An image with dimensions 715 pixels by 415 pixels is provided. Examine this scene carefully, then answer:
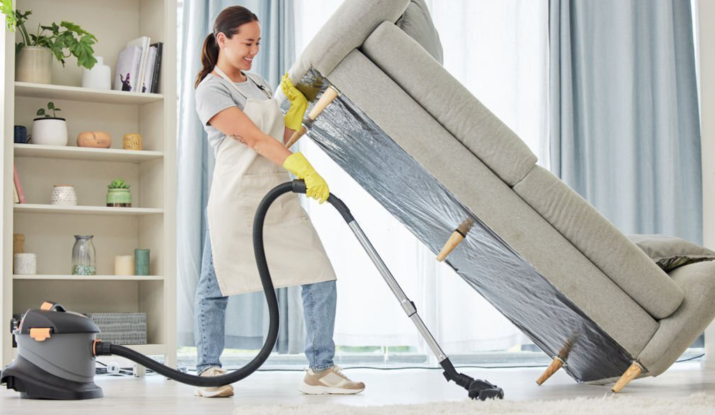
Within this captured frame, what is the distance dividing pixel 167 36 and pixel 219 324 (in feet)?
4.83

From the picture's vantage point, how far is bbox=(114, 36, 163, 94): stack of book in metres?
3.39

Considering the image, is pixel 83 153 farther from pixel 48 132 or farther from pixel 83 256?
pixel 83 256

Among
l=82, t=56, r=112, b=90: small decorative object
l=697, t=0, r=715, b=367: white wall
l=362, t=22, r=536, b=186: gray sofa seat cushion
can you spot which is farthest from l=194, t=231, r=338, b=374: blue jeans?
l=697, t=0, r=715, b=367: white wall

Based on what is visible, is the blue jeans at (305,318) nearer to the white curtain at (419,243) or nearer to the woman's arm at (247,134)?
the woman's arm at (247,134)

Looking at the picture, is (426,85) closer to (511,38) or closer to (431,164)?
(431,164)

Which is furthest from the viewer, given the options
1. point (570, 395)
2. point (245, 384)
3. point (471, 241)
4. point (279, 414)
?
point (245, 384)

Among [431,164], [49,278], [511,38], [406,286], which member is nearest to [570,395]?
[431,164]

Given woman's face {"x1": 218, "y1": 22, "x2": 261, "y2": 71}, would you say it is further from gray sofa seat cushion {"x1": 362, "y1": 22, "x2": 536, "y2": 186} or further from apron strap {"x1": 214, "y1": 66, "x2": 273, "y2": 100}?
gray sofa seat cushion {"x1": 362, "y1": 22, "x2": 536, "y2": 186}

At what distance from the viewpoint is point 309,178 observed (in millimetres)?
2078

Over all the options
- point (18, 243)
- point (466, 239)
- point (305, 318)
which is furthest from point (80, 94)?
point (466, 239)

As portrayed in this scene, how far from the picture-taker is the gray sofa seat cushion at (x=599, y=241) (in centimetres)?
185

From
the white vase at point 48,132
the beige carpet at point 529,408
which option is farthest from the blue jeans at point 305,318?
the white vase at point 48,132

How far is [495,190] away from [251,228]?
798mm

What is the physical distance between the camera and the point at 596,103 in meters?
4.09
